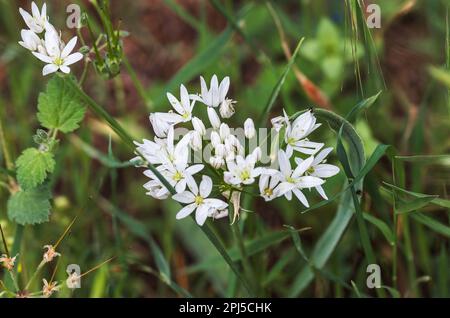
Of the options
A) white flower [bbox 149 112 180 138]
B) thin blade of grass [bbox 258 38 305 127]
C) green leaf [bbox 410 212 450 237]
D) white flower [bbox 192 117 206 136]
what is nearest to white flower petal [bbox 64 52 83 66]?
white flower [bbox 149 112 180 138]

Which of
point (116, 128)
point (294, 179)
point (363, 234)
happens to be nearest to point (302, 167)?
point (294, 179)

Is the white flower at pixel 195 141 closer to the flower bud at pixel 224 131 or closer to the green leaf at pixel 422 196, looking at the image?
the flower bud at pixel 224 131

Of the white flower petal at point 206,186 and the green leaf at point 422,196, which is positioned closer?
the white flower petal at point 206,186

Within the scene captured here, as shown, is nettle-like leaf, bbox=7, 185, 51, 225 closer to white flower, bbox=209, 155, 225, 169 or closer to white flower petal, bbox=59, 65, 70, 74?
white flower petal, bbox=59, 65, 70, 74

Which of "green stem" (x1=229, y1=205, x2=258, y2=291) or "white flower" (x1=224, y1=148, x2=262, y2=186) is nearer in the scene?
"white flower" (x1=224, y1=148, x2=262, y2=186)

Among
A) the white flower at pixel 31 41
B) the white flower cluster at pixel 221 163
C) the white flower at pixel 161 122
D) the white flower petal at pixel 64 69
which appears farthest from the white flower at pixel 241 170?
the white flower at pixel 31 41

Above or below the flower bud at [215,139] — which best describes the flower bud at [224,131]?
above

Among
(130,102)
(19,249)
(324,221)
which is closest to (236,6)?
(130,102)
